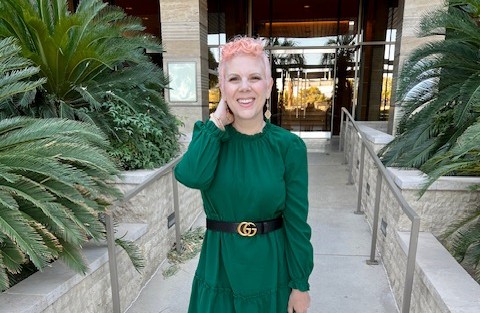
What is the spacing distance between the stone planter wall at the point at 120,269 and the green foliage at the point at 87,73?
A: 1.60 feet

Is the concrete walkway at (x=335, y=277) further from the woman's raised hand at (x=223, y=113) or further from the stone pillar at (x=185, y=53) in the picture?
the stone pillar at (x=185, y=53)

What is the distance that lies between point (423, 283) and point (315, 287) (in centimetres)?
120

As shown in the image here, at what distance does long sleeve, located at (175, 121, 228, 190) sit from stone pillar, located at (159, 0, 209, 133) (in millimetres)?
6070

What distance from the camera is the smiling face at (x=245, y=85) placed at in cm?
156

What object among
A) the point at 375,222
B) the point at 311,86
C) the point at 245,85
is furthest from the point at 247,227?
the point at 311,86

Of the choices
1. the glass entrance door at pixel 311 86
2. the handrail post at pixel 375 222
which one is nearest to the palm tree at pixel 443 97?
the handrail post at pixel 375 222

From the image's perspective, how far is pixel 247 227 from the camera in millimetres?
1658

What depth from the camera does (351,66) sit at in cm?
1250

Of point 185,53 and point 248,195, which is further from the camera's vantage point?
point 185,53

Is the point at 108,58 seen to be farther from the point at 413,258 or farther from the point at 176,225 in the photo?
the point at 413,258

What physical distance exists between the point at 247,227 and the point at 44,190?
1.42 m

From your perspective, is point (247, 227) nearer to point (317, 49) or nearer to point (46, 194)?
point (46, 194)

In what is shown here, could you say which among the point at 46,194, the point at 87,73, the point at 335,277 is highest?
the point at 87,73

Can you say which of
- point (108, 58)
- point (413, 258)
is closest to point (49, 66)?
point (108, 58)
